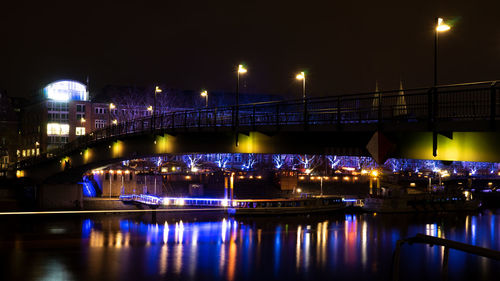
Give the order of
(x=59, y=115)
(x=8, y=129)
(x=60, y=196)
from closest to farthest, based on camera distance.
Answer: (x=60, y=196), (x=59, y=115), (x=8, y=129)

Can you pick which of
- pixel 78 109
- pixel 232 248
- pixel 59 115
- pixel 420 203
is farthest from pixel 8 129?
pixel 232 248

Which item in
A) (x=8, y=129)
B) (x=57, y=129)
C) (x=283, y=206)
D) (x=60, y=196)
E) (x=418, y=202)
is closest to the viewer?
(x=60, y=196)

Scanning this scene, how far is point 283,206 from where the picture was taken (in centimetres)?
5759

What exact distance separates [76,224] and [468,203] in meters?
46.4

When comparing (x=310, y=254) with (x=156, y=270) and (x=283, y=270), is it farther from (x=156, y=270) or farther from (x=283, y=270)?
(x=156, y=270)

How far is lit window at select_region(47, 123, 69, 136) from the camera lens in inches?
3799

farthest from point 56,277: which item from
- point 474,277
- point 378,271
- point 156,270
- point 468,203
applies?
point 468,203

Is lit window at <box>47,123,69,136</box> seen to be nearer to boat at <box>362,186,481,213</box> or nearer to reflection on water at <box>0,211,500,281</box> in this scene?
reflection on water at <box>0,211,500,281</box>

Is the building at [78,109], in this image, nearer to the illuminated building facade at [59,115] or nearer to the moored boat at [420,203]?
Answer: the illuminated building facade at [59,115]

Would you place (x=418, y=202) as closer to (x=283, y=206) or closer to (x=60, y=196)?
(x=283, y=206)

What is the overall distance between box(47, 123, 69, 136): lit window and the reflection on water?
47.8 metres

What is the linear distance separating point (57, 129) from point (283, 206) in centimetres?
5579

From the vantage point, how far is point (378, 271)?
32.5 metres

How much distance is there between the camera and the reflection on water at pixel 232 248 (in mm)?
31516
